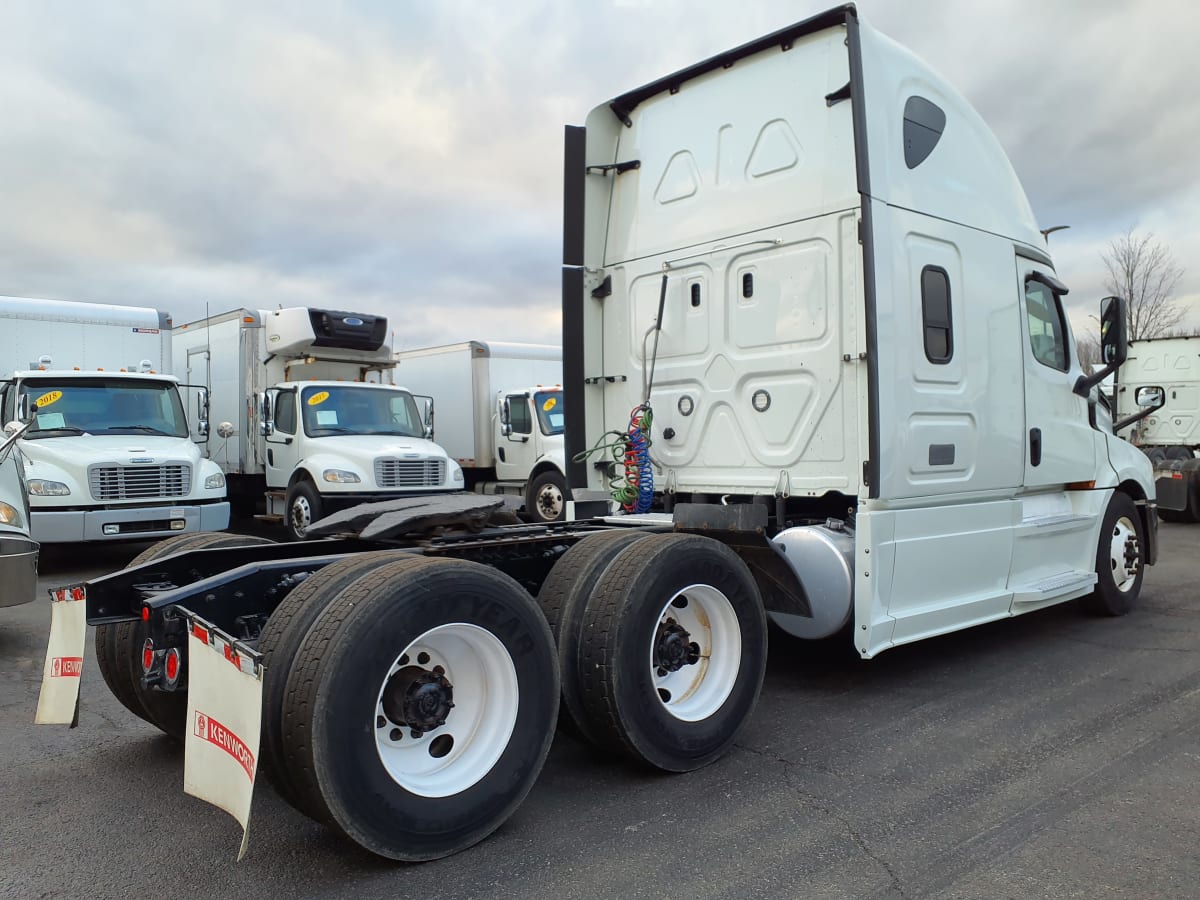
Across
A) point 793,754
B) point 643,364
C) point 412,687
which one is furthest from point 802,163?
point 412,687

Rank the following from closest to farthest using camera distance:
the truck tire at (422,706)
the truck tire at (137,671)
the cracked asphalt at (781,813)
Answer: the truck tire at (422,706), the cracked asphalt at (781,813), the truck tire at (137,671)

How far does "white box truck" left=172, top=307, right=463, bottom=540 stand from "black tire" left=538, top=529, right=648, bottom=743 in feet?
26.4

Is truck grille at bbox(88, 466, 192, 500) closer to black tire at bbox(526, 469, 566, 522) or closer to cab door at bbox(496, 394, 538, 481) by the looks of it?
black tire at bbox(526, 469, 566, 522)

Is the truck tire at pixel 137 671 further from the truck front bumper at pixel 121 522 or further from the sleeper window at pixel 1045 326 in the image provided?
the truck front bumper at pixel 121 522

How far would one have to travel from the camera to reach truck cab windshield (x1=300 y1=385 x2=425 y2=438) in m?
12.4

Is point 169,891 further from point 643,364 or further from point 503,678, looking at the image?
point 643,364

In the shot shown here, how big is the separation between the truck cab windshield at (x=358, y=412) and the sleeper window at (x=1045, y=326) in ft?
29.4

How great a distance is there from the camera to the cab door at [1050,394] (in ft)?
19.4

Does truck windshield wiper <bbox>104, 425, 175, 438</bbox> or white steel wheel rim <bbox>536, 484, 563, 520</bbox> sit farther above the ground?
truck windshield wiper <bbox>104, 425, 175, 438</bbox>

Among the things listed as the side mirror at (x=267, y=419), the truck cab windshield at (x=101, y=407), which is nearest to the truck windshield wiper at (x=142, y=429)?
the truck cab windshield at (x=101, y=407)

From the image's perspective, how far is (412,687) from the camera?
10.3 ft

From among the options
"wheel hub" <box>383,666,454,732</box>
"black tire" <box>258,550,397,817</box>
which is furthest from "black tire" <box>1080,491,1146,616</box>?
"black tire" <box>258,550,397,817</box>

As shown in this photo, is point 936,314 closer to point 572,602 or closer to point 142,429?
point 572,602

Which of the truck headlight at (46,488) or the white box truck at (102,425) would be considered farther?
the white box truck at (102,425)
